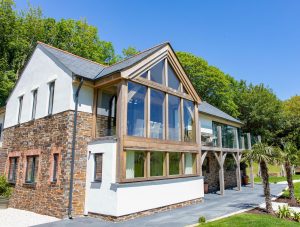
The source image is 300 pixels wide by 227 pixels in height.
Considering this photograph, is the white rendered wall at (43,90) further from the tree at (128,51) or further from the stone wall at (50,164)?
the tree at (128,51)

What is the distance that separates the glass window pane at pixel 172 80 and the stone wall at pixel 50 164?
208 inches

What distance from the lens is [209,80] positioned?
35000 mm

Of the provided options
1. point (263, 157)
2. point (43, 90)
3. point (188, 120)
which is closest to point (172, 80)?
point (188, 120)

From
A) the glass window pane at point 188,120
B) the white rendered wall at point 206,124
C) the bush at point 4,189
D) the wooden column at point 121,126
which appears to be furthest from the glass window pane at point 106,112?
the white rendered wall at point 206,124

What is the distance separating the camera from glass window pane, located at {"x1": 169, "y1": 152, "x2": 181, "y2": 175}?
12.9m

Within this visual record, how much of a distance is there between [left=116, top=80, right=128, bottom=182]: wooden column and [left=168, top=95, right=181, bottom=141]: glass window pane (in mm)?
3597

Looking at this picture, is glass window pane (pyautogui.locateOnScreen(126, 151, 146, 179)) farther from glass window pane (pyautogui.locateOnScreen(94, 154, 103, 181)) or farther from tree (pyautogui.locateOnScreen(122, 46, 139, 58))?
tree (pyautogui.locateOnScreen(122, 46, 139, 58))

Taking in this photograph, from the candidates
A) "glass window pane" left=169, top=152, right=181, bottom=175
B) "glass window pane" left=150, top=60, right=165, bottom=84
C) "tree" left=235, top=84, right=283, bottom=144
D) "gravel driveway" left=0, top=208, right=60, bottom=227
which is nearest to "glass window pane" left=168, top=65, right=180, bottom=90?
"glass window pane" left=150, top=60, right=165, bottom=84

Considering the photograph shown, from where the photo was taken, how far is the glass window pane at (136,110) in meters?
11.1

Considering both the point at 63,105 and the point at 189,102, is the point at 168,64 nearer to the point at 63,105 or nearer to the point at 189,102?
the point at 189,102

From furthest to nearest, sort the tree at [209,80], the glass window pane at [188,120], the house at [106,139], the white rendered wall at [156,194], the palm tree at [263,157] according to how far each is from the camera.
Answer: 1. the tree at [209,80]
2. the glass window pane at [188,120]
3. the palm tree at [263,157]
4. the house at [106,139]
5. the white rendered wall at [156,194]

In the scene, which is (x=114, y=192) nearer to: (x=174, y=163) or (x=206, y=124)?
(x=174, y=163)

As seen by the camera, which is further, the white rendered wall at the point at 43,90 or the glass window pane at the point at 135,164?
the white rendered wall at the point at 43,90

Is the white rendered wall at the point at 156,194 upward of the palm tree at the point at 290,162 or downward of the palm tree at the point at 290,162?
downward
